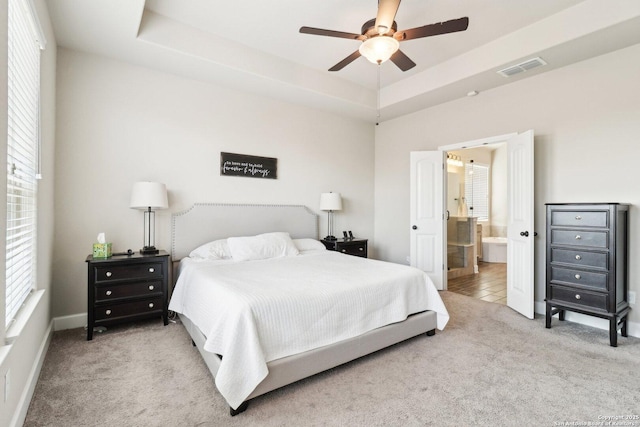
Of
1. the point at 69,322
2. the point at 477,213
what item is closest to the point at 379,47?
the point at 69,322

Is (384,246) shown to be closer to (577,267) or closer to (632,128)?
(577,267)

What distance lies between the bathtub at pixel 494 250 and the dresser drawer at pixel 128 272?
21.9 ft

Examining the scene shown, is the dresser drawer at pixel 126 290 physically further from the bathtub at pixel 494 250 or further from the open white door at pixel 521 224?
the bathtub at pixel 494 250

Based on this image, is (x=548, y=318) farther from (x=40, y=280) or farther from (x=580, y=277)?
(x=40, y=280)

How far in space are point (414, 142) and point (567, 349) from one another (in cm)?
333

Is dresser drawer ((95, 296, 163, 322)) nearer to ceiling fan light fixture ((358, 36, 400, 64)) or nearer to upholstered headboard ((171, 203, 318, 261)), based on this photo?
upholstered headboard ((171, 203, 318, 261))

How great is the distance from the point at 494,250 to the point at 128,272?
23.0ft

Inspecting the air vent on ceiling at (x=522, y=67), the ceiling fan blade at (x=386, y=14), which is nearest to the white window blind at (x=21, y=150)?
the ceiling fan blade at (x=386, y=14)

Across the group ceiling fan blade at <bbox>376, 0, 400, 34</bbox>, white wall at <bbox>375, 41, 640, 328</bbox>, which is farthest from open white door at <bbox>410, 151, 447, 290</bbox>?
ceiling fan blade at <bbox>376, 0, 400, 34</bbox>

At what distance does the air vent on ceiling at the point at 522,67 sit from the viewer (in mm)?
3279


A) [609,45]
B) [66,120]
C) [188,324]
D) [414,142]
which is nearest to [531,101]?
[609,45]

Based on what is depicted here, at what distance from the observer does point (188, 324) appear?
2.80 m

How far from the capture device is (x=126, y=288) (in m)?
2.99

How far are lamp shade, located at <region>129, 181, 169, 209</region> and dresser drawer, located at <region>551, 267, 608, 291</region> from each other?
4.01m
